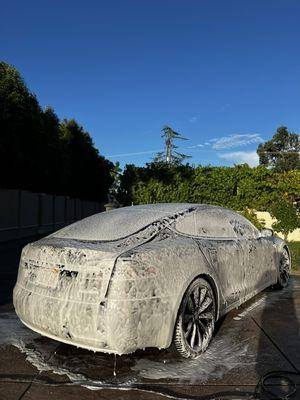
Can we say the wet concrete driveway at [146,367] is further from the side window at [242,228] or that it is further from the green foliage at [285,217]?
the green foliage at [285,217]

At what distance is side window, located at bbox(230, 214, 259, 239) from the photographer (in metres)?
6.12

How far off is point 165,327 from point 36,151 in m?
18.3

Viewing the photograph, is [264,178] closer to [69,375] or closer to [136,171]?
[136,171]

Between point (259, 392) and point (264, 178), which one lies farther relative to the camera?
point (264, 178)

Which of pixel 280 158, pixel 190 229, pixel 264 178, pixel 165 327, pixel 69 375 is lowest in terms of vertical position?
pixel 69 375

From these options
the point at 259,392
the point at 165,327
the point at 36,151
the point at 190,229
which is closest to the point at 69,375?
the point at 165,327

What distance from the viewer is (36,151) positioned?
2130 cm

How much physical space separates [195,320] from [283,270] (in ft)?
12.0

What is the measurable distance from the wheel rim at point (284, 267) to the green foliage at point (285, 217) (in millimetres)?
9350

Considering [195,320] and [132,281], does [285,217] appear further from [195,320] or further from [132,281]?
[132,281]

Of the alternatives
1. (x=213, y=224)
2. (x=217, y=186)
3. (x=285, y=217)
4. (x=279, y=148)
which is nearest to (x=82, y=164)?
(x=217, y=186)

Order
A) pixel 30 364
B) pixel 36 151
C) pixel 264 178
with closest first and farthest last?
pixel 30 364 < pixel 264 178 < pixel 36 151

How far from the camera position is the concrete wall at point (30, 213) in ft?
58.3

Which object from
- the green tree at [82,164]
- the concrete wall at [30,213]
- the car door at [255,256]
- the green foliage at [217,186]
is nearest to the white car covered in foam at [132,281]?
the car door at [255,256]
